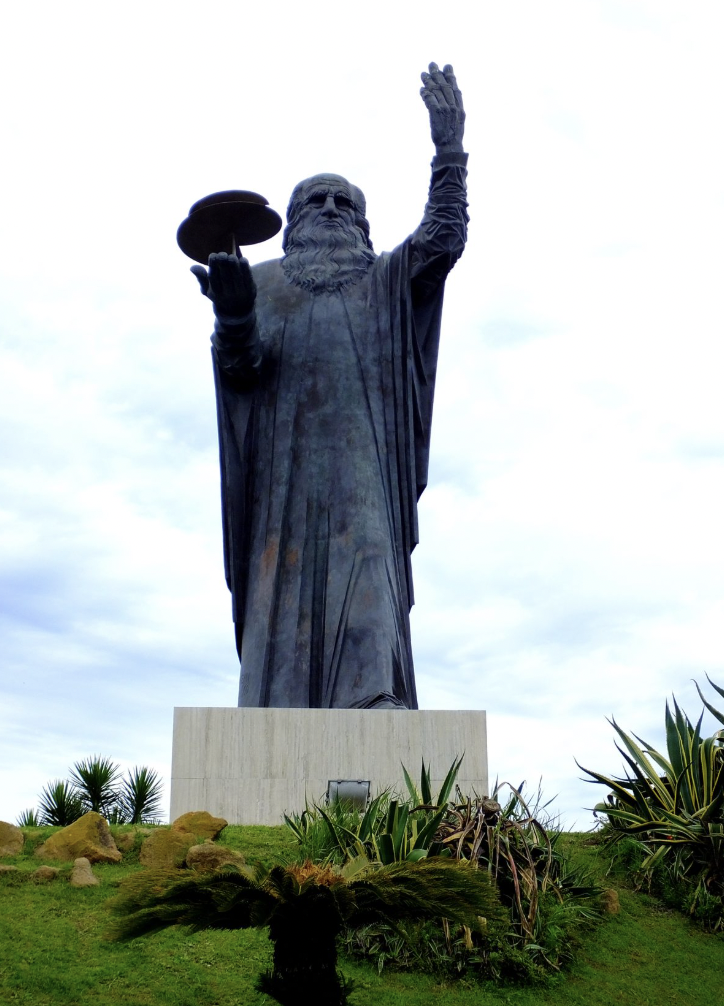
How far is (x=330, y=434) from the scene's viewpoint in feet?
30.6

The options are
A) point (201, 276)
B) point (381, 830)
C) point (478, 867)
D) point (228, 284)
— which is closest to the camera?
point (478, 867)

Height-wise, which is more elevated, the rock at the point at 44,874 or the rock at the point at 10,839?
the rock at the point at 10,839

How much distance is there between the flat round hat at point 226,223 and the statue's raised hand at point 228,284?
27 cm

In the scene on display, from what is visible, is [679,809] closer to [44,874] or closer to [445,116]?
[44,874]

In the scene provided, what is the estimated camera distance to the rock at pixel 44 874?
666cm

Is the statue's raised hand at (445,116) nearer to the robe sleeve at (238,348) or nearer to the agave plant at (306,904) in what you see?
the robe sleeve at (238,348)

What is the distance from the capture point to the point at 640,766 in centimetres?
795

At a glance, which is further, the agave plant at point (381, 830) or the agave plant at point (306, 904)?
the agave plant at point (381, 830)

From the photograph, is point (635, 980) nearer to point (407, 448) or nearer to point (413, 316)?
point (407, 448)

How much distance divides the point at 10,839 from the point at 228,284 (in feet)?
13.0

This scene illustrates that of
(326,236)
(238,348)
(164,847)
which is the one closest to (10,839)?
(164,847)

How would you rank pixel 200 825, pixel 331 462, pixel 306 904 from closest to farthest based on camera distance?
pixel 306 904, pixel 200 825, pixel 331 462

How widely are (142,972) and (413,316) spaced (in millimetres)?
5559

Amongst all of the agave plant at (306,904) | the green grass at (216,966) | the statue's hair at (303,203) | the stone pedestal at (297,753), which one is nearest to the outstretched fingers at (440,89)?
the statue's hair at (303,203)
